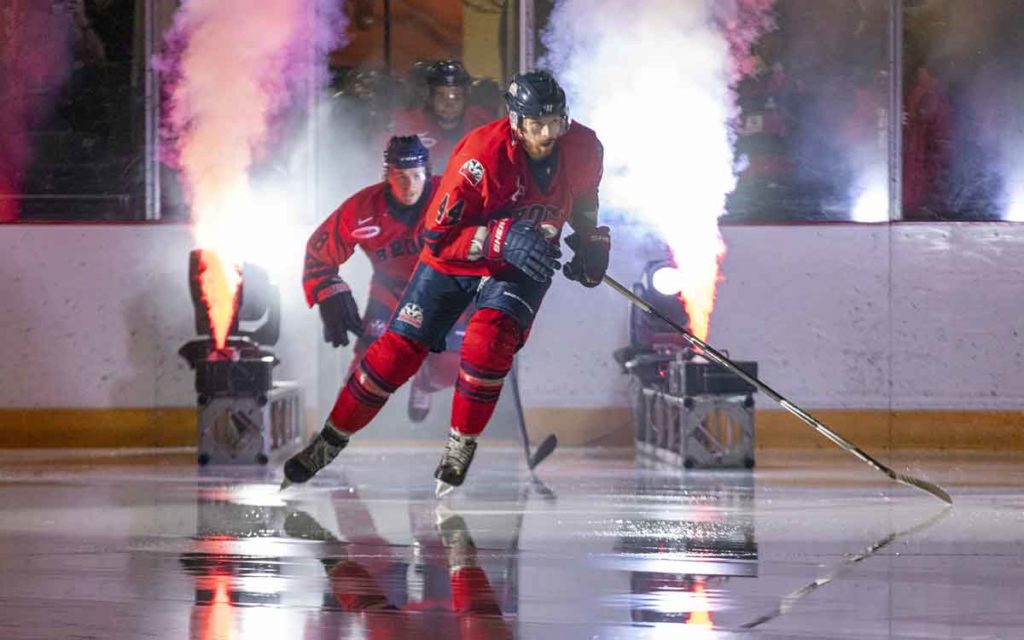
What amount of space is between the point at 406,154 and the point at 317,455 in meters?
2.67

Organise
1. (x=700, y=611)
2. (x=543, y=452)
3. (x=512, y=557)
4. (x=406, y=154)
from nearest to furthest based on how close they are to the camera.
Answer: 1. (x=700, y=611)
2. (x=512, y=557)
3. (x=543, y=452)
4. (x=406, y=154)

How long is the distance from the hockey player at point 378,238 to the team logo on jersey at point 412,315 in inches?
98.3

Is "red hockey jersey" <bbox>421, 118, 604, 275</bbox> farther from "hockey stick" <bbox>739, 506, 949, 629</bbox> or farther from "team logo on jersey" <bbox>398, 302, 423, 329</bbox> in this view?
"hockey stick" <bbox>739, 506, 949, 629</bbox>

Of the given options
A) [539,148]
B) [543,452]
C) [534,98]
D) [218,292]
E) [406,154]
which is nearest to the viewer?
[534,98]

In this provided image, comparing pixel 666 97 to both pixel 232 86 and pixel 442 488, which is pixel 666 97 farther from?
pixel 442 488

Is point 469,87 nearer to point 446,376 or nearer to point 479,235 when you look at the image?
point 446,376

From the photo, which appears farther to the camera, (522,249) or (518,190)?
(518,190)

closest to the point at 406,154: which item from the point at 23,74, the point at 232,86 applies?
the point at 232,86

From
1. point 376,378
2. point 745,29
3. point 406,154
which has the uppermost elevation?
point 745,29

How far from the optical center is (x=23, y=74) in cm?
896

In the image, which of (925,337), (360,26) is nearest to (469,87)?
(360,26)

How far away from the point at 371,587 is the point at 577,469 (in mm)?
3875

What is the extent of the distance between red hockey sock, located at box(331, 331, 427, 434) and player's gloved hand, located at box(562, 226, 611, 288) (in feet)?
1.88

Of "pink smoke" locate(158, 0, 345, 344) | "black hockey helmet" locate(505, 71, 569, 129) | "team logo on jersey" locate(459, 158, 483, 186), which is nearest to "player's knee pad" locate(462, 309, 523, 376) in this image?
"team logo on jersey" locate(459, 158, 483, 186)
